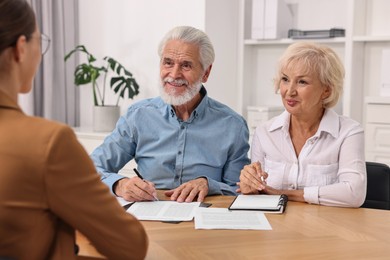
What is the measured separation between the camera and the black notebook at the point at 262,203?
1.86m

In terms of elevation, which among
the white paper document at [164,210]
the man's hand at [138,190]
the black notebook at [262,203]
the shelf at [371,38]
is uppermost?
the shelf at [371,38]

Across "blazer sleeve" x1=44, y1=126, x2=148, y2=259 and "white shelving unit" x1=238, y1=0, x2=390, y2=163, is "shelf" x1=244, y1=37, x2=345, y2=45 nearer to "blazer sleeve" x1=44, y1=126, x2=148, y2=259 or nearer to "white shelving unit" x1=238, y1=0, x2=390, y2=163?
"white shelving unit" x1=238, y1=0, x2=390, y2=163

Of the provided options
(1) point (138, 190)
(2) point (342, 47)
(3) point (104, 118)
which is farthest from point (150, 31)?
(1) point (138, 190)

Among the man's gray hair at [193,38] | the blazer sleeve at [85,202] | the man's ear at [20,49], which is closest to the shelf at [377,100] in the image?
the man's gray hair at [193,38]

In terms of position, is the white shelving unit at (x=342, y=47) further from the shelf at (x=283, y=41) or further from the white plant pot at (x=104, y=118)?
the white plant pot at (x=104, y=118)

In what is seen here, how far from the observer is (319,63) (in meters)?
2.29

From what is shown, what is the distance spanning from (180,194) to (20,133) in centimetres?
103

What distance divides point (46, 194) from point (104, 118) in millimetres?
3201

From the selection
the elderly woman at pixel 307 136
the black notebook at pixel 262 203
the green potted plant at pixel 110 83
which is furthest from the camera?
the green potted plant at pixel 110 83

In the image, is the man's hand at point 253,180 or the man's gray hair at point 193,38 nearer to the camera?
the man's hand at point 253,180

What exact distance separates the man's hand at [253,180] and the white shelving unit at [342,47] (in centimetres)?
164

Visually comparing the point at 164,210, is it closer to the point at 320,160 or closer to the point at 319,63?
the point at 320,160

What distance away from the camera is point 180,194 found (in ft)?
6.57

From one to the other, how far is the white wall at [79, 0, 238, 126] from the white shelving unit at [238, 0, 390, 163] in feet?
0.35
